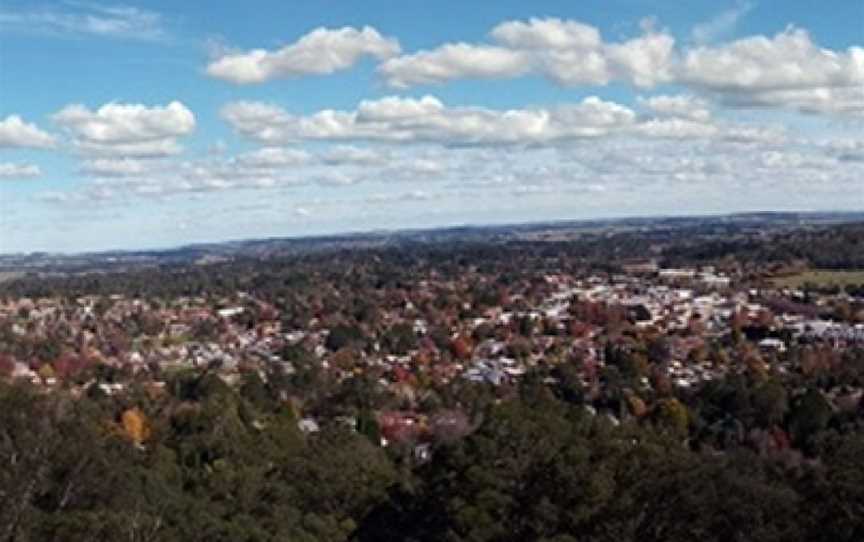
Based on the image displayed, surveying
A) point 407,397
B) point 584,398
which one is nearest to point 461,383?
point 407,397

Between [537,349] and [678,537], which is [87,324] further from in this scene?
[678,537]

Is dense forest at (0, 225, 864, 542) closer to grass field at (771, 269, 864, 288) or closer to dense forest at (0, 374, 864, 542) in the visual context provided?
dense forest at (0, 374, 864, 542)

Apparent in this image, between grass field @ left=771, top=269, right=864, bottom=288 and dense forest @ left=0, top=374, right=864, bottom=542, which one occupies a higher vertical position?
dense forest @ left=0, top=374, right=864, bottom=542

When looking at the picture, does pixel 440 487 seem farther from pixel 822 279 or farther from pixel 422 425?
pixel 822 279

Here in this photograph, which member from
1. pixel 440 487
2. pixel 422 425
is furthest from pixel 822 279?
pixel 440 487

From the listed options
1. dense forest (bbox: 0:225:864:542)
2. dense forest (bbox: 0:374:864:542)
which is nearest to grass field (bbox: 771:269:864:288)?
dense forest (bbox: 0:225:864:542)

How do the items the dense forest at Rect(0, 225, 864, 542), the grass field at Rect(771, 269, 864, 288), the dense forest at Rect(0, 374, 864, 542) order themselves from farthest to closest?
the grass field at Rect(771, 269, 864, 288) < the dense forest at Rect(0, 225, 864, 542) < the dense forest at Rect(0, 374, 864, 542)

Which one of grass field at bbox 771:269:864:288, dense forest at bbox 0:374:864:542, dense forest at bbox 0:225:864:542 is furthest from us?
grass field at bbox 771:269:864:288

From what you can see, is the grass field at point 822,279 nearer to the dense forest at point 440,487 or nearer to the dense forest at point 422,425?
the dense forest at point 422,425

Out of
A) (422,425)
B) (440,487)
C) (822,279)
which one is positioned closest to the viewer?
(440,487)
